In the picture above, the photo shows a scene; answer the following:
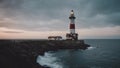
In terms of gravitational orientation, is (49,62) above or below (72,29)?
below

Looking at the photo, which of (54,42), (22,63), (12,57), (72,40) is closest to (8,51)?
(12,57)

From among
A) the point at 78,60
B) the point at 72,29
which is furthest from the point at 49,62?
the point at 72,29

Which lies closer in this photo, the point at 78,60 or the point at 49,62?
the point at 49,62

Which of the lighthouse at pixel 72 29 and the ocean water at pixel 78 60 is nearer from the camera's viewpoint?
the ocean water at pixel 78 60

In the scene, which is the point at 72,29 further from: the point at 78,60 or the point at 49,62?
the point at 49,62

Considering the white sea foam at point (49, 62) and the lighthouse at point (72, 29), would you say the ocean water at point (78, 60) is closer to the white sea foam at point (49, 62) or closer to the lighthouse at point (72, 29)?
the white sea foam at point (49, 62)

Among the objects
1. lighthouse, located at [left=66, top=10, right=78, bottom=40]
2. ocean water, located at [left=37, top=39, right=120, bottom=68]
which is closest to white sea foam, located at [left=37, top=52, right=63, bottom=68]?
ocean water, located at [left=37, top=39, right=120, bottom=68]

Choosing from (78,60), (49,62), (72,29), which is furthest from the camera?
(72,29)

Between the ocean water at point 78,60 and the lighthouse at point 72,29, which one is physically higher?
the lighthouse at point 72,29

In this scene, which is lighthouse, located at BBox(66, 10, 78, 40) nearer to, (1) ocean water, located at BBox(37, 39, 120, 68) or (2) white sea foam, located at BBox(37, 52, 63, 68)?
(1) ocean water, located at BBox(37, 39, 120, 68)

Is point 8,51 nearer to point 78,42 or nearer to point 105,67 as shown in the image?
point 105,67

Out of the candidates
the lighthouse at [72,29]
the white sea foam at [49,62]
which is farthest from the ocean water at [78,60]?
the lighthouse at [72,29]
